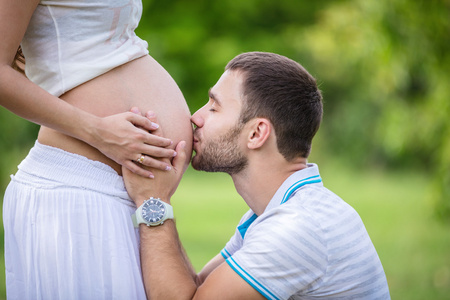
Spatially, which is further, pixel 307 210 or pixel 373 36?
pixel 373 36

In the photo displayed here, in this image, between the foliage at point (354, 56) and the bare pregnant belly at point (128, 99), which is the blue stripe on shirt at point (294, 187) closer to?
the bare pregnant belly at point (128, 99)

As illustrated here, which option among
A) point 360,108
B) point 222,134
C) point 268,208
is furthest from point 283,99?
point 360,108

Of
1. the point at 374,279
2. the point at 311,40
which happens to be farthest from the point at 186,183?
the point at 374,279

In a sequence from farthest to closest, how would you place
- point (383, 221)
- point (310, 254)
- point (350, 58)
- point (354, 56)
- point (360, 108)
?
point (360, 108), point (383, 221), point (350, 58), point (354, 56), point (310, 254)

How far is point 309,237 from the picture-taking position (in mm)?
2205

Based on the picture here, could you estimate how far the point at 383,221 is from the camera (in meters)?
9.31

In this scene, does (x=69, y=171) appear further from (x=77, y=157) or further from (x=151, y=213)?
(x=151, y=213)

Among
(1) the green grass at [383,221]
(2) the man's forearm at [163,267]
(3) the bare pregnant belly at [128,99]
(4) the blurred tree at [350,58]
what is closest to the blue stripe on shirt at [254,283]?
(2) the man's forearm at [163,267]

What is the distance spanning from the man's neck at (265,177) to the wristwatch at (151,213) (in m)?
0.44

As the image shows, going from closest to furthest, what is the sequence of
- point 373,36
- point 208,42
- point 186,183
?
1. point 373,36
2. point 186,183
3. point 208,42

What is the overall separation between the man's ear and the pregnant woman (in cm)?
47

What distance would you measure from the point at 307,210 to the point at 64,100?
3.22 feet

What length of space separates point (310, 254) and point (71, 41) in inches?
45.2

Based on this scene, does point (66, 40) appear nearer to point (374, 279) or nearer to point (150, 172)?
point (150, 172)
